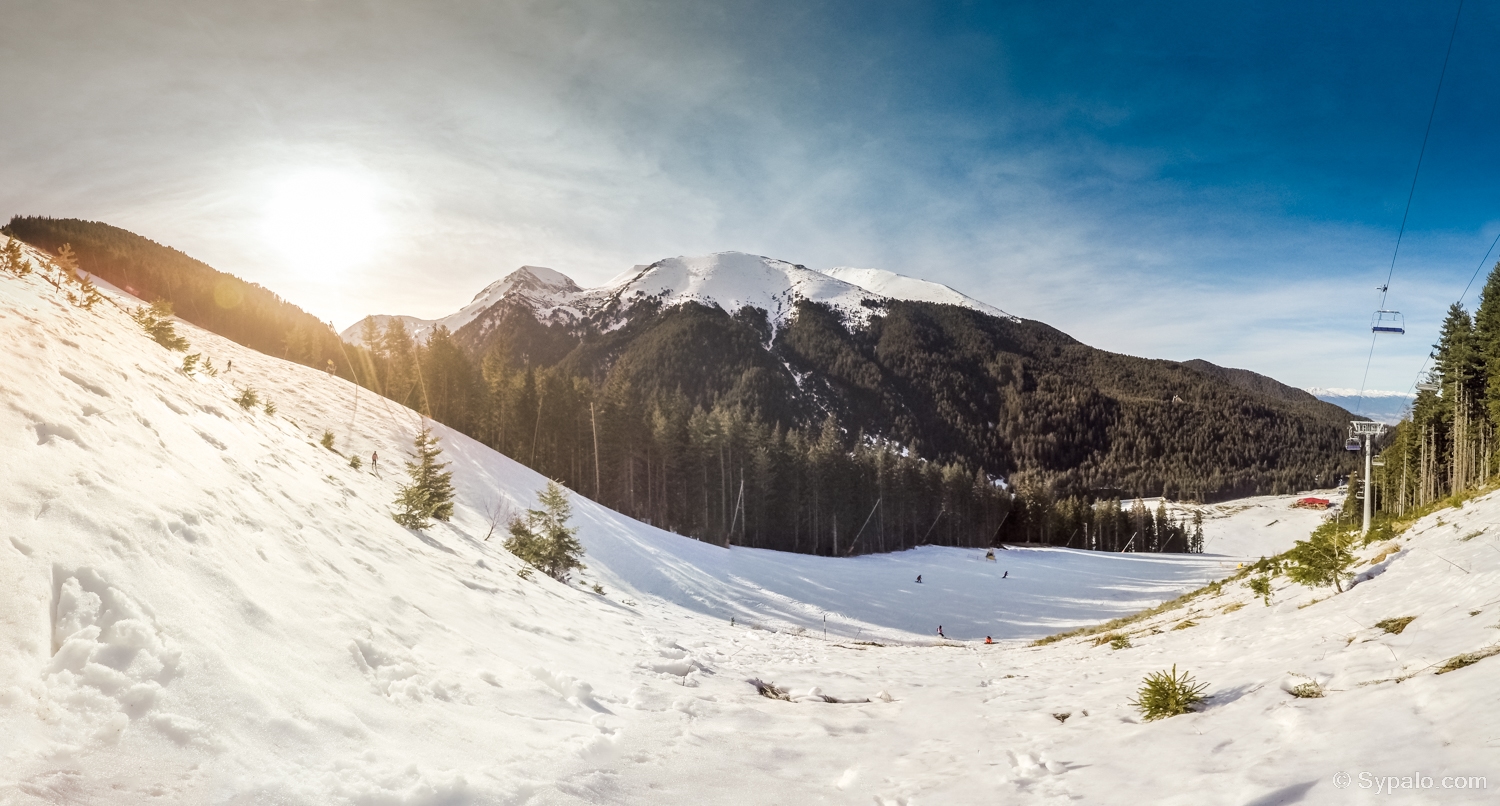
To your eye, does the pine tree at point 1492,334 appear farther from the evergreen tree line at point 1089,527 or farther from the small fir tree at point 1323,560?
the evergreen tree line at point 1089,527

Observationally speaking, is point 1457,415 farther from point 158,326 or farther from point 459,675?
point 158,326

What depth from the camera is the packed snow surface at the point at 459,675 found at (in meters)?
3.88

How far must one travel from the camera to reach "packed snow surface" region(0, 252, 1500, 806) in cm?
388

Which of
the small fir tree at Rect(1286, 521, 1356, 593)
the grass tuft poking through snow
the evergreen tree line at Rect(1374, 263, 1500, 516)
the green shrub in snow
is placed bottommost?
the green shrub in snow

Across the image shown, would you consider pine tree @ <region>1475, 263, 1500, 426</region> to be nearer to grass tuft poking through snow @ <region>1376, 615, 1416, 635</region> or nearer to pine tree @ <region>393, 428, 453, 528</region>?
grass tuft poking through snow @ <region>1376, 615, 1416, 635</region>

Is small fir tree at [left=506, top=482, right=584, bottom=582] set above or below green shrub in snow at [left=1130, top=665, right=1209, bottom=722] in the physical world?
below

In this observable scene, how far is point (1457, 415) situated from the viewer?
45.4m

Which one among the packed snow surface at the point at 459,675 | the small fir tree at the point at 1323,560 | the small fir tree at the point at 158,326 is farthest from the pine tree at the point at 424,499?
the small fir tree at the point at 1323,560

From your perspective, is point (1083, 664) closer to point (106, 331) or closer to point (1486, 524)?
point (1486, 524)

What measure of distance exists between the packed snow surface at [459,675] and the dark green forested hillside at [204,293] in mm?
53920

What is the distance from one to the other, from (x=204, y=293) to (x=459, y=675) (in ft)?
241

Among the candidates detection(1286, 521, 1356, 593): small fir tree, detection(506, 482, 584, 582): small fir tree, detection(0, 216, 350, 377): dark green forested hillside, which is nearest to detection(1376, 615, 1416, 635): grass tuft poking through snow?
detection(1286, 521, 1356, 593): small fir tree

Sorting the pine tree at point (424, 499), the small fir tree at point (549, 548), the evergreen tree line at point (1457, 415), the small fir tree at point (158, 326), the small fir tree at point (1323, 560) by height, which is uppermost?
the evergreen tree line at point (1457, 415)

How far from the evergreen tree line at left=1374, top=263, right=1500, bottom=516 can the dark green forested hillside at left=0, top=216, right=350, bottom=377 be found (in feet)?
262
